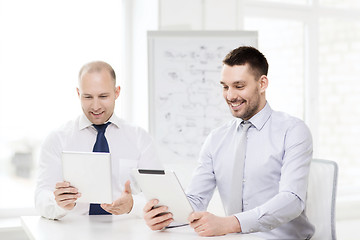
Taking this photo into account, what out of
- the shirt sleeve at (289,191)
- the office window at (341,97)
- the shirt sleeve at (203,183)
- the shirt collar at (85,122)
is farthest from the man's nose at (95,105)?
the office window at (341,97)

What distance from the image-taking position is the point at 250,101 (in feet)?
7.42

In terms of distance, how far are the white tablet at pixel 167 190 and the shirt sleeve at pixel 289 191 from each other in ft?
0.76

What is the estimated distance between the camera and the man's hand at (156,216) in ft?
6.32

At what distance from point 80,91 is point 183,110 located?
1.25 metres

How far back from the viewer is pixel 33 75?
3.70m

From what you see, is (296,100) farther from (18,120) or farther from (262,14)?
(18,120)

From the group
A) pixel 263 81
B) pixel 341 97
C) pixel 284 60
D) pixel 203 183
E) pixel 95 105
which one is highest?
Answer: pixel 284 60

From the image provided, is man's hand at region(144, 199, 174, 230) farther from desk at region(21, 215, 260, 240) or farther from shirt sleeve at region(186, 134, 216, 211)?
shirt sleeve at region(186, 134, 216, 211)

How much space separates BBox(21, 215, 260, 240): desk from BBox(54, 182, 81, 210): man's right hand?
106mm

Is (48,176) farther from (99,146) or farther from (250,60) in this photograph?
(250,60)

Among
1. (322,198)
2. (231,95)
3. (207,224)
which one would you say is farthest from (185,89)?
(207,224)

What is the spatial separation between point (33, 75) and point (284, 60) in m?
2.18

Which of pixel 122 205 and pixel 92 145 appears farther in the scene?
pixel 92 145

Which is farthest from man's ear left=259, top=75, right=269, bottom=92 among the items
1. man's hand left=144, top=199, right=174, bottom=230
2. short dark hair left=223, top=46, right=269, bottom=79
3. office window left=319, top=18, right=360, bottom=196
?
office window left=319, top=18, right=360, bottom=196
